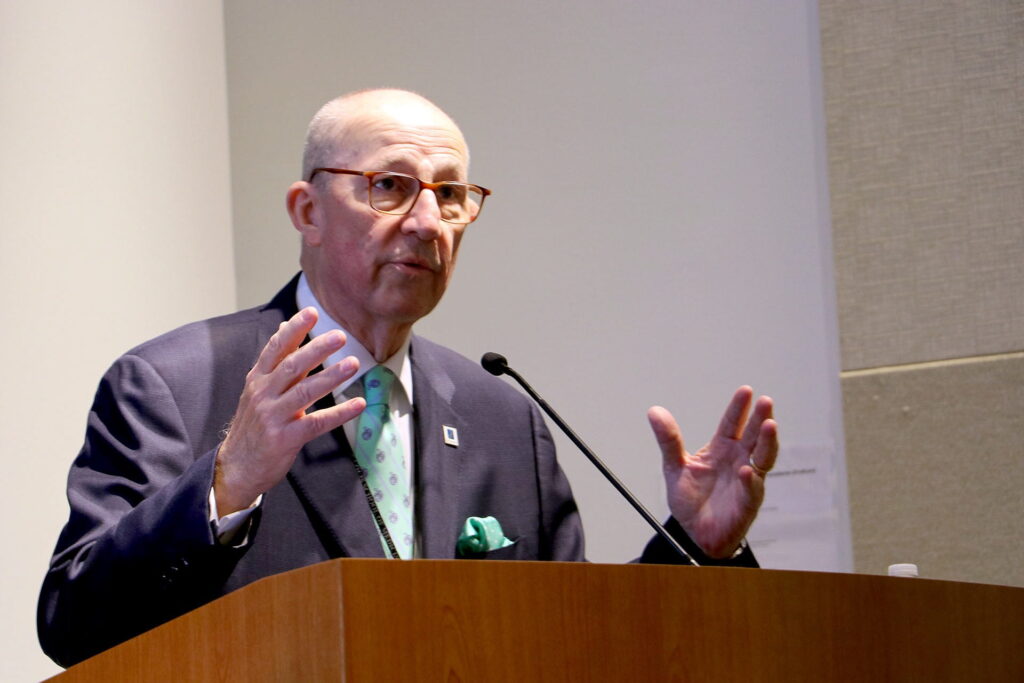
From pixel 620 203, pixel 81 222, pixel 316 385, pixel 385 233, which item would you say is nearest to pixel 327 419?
pixel 316 385

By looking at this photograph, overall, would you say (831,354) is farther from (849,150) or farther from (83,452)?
(83,452)

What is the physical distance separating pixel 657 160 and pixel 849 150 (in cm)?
48

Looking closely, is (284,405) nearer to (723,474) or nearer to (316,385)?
(316,385)

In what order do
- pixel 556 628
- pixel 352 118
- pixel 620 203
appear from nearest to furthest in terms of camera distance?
pixel 556 628
pixel 352 118
pixel 620 203

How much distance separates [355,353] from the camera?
2.28 metres

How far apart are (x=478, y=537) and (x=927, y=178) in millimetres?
1671

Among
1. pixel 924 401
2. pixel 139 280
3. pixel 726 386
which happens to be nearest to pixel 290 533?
pixel 139 280

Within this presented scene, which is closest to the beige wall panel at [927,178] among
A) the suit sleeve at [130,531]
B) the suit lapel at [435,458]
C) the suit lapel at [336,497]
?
the suit lapel at [435,458]

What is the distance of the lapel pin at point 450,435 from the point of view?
2.29 meters

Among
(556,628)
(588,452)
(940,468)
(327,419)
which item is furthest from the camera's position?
(940,468)

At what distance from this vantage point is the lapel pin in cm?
229

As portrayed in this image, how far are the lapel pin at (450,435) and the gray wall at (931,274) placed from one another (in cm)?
126

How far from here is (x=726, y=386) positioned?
3307 mm

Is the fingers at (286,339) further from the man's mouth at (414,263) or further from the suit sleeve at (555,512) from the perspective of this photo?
the suit sleeve at (555,512)
